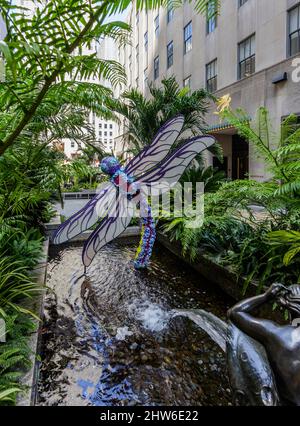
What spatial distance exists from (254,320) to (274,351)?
0.56 feet

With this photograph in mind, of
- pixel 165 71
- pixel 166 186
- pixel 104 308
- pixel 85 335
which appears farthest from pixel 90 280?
pixel 165 71

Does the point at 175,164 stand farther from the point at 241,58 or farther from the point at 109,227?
the point at 241,58

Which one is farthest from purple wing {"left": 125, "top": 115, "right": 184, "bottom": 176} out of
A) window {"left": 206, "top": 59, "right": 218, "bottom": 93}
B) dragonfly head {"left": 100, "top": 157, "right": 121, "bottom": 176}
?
window {"left": 206, "top": 59, "right": 218, "bottom": 93}

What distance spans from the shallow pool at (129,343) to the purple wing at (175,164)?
5.02 ft

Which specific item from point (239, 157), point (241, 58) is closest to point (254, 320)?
point (241, 58)

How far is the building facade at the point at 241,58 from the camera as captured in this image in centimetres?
1091

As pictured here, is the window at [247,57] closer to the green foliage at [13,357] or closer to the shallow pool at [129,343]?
the shallow pool at [129,343]

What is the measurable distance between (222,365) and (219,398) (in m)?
0.36

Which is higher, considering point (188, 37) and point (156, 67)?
point (156, 67)

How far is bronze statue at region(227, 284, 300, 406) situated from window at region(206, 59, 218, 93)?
618 inches

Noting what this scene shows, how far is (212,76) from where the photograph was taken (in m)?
15.9

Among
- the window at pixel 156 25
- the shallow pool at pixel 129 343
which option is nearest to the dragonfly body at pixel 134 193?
the shallow pool at pixel 129 343

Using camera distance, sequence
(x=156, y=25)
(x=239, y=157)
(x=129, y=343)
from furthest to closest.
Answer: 1. (x=156, y=25)
2. (x=239, y=157)
3. (x=129, y=343)
